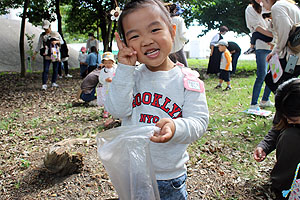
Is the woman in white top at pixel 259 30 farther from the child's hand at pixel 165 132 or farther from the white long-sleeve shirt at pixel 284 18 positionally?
the child's hand at pixel 165 132

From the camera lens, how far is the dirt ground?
102 inches

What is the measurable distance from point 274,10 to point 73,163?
293 cm

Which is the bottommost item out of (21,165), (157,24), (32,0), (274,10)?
(21,165)

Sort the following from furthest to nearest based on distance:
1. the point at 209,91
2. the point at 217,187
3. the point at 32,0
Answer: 1. the point at 32,0
2. the point at 209,91
3. the point at 217,187

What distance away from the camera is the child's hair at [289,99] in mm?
1842

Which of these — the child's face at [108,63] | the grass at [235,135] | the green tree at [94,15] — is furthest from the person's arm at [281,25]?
the green tree at [94,15]

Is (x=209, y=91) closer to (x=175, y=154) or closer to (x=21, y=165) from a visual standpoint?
(x=21, y=165)

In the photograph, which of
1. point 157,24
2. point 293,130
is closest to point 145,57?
point 157,24

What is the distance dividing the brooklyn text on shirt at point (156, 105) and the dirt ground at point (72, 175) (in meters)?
1.49

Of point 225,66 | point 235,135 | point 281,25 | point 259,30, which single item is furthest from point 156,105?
point 225,66

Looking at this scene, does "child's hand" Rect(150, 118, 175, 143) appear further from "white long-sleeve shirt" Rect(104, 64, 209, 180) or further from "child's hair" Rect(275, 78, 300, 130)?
"child's hair" Rect(275, 78, 300, 130)

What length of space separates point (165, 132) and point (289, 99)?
3.98 feet

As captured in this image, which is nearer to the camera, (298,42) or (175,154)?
(175,154)

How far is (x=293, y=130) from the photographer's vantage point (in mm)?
1951
